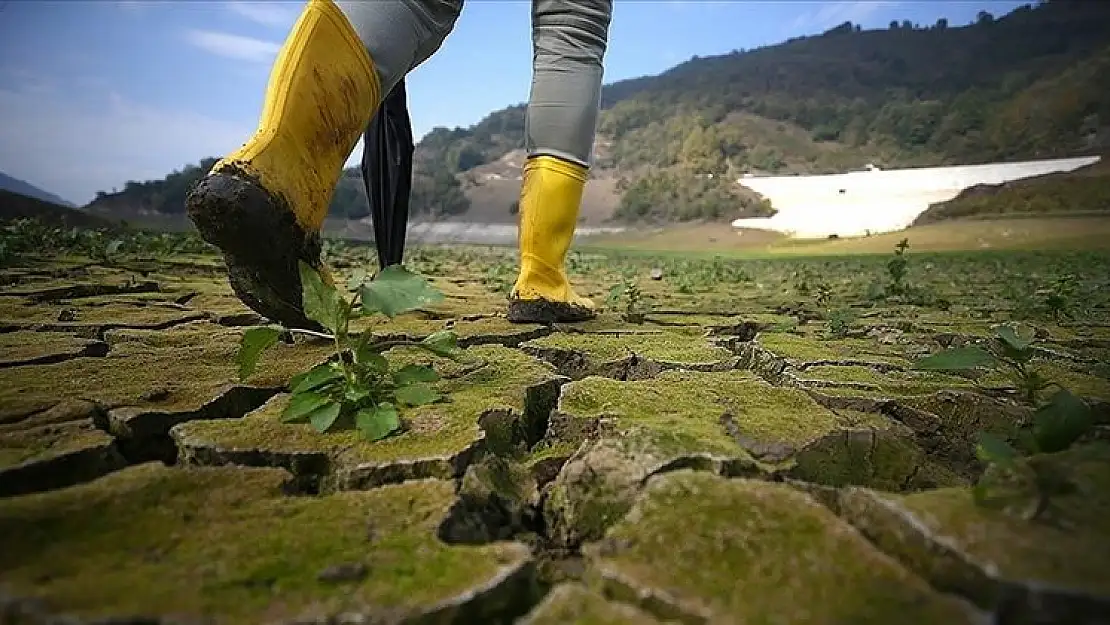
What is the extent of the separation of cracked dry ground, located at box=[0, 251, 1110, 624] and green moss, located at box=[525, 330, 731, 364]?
3 cm

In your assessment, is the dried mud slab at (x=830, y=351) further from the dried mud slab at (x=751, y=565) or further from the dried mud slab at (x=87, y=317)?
the dried mud slab at (x=87, y=317)

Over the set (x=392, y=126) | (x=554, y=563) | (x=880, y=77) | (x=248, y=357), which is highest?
(x=880, y=77)

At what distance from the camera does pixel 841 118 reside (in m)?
22.6

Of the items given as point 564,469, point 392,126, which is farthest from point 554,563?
point 392,126

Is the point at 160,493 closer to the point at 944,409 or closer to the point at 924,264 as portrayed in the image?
the point at 944,409

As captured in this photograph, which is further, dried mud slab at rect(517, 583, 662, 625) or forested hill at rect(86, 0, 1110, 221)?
forested hill at rect(86, 0, 1110, 221)

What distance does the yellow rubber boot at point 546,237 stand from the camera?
1908 millimetres

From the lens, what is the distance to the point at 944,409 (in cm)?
117

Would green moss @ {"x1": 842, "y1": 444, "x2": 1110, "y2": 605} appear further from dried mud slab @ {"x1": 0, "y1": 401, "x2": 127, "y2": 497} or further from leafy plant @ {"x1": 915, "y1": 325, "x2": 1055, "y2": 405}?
dried mud slab @ {"x1": 0, "y1": 401, "x2": 127, "y2": 497}

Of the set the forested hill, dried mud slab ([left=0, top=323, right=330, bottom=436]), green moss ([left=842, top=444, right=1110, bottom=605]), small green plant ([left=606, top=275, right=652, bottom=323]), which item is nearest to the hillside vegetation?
the forested hill

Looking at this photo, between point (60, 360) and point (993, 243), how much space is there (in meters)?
8.14

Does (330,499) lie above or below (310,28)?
below

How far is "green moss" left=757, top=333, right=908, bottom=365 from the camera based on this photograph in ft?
5.12

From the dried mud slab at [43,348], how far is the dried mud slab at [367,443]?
56 cm
